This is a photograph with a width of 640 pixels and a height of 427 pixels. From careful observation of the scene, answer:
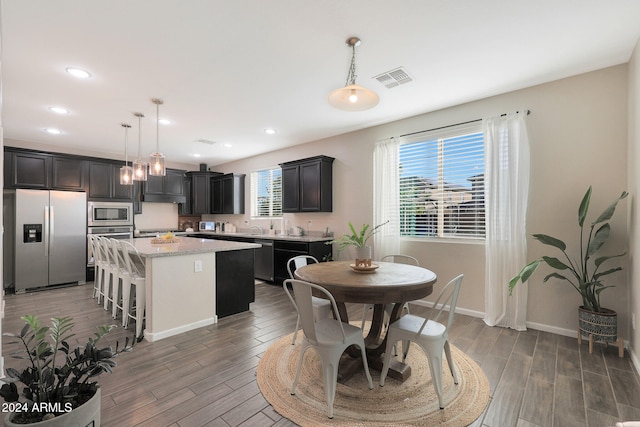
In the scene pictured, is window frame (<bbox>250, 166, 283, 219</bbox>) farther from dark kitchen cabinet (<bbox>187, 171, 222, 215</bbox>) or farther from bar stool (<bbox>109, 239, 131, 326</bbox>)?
bar stool (<bbox>109, 239, 131, 326</bbox>)

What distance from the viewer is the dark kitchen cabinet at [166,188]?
22.0 ft

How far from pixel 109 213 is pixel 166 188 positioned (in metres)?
1.41

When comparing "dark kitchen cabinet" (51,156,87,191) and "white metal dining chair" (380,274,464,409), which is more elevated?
"dark kitchen cabinet" (51,156,87,191)

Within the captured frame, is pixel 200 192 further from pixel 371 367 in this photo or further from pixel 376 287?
pixel 376 287

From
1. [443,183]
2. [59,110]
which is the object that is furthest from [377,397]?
[59,110]

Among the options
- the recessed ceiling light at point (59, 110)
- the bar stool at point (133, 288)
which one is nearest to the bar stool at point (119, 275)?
the bar stool at point (133, 288)

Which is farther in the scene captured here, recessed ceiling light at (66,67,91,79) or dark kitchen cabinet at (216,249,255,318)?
dark kitchen cabinet at (216,249,255,318)

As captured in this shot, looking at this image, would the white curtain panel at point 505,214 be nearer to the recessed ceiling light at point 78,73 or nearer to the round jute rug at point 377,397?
the round jute rug at point 377,397

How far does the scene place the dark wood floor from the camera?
186cm

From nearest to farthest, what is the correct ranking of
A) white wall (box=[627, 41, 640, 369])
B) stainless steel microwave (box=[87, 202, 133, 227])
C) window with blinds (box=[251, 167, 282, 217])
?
1. white wall (box=[627, 41, 640, 369])
2. stainless steel microwave (box=[87, 202, 133, 227])
3. window with blinds (box=[251, 167, 282, 217])

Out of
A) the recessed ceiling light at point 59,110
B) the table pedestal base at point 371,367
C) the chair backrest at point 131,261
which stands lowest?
the table pedestal base at point 371,367

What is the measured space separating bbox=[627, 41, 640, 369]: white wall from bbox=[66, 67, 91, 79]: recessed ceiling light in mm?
5068

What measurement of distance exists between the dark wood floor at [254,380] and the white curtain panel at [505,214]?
10.6 inches

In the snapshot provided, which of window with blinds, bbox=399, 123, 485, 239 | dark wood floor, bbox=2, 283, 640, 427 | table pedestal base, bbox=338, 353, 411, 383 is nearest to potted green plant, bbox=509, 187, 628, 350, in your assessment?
dark wood floor, bbox=2, 283, 640, 427
